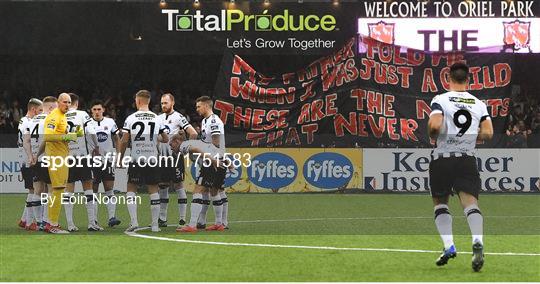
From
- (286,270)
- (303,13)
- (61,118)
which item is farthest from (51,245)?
(303,13)

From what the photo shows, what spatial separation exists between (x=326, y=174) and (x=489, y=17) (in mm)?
7150

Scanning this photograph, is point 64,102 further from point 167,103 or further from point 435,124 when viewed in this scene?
point 435,124

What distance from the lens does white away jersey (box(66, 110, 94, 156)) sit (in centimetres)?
1650

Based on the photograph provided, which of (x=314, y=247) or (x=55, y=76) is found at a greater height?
(x=55, y=76)

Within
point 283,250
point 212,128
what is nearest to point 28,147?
point 212,128

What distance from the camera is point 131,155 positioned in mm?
16516

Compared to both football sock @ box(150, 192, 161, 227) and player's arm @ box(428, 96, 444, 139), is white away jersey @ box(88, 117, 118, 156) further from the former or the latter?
player's arm @ box(428, 96, 444, 139)

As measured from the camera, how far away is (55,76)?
37000mm

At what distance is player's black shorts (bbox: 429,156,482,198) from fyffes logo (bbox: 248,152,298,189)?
1719 centimetres

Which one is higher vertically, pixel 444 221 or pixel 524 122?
pixel 524 122

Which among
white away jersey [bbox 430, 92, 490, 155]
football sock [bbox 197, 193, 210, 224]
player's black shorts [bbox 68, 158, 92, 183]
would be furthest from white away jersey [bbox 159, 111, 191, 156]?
white away jersey [bbox 430, 92, 490, 155]

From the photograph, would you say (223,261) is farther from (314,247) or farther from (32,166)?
(32,166)

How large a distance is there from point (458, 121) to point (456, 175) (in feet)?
1.89

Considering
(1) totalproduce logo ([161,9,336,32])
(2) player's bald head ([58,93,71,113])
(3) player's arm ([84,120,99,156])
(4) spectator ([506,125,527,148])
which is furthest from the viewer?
(1) totalproduce logo ([161,9,336,32])
